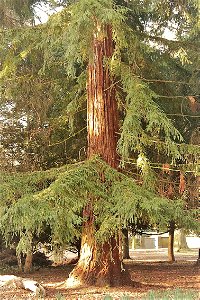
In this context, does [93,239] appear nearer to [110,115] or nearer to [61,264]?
[110,115]

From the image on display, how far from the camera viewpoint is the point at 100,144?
937cm

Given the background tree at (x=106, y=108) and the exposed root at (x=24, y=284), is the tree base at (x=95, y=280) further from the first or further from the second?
the exposed root at (x=24, y=284)

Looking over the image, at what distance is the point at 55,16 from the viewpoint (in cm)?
857

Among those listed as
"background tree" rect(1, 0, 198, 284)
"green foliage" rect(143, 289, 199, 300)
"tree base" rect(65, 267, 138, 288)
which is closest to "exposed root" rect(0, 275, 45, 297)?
"tree base" rect(65, 267, 138, 288)

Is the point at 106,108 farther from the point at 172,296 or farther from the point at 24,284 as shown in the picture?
the point at 172,296

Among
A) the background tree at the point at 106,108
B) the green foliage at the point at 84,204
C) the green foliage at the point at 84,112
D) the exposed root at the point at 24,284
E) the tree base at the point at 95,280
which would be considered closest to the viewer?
the green foliage at the point at 84,204

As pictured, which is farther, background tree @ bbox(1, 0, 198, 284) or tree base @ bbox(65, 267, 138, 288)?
tree base @ bbox(65, 267, 138, 288)

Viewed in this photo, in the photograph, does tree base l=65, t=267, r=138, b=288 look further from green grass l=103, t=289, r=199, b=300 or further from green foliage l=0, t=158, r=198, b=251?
Answer: green grass l=103, t=289, r=199, b=300

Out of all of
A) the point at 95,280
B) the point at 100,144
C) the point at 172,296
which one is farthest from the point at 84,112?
the point at 172,296

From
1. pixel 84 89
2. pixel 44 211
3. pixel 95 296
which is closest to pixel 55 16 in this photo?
pixel 84 89

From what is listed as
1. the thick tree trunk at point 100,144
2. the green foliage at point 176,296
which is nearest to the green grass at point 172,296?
the green foliage at point 176,296

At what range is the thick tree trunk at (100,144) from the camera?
9078 mm

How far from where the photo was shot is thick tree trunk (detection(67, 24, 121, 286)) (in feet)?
29.8

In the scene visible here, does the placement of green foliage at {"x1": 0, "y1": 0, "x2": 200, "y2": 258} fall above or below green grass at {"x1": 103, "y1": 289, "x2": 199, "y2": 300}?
above
